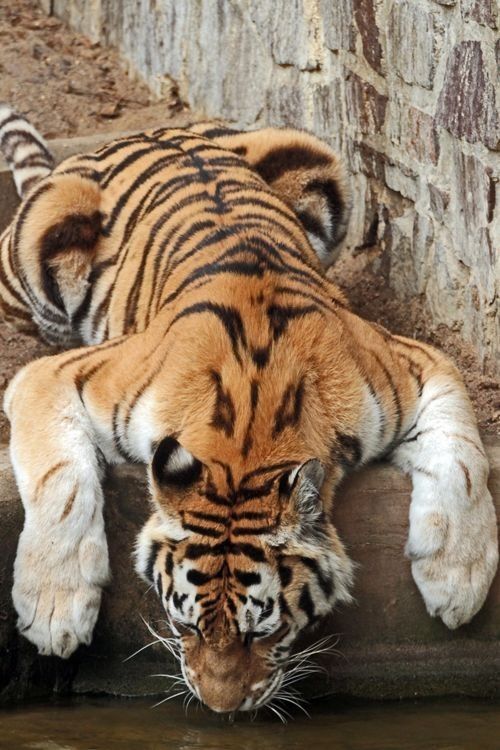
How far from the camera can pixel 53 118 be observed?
702 centimetres

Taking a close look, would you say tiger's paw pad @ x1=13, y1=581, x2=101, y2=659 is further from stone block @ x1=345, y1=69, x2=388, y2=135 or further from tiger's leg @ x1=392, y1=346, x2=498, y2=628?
stone block @ x1=345, y1=69, x2=388, y2=135

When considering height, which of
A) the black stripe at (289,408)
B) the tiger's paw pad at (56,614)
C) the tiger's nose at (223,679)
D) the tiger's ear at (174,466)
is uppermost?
the black stripe at (289,408)

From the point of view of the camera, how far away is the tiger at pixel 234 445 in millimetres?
3150

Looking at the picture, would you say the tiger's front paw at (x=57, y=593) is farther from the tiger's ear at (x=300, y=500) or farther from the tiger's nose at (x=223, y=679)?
the tiger's ear at (x=300, y=500)

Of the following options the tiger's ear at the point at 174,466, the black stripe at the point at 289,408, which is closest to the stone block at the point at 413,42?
the black stripe at the point at 289,408

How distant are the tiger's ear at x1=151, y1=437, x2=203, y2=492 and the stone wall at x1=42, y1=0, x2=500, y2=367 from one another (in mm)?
1703

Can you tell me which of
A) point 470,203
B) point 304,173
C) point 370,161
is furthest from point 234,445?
point 370,161

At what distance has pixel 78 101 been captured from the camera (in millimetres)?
7172

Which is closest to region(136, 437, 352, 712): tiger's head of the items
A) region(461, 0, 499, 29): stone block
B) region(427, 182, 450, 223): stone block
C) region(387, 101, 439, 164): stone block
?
region(461, 0, 499, 29): stone block

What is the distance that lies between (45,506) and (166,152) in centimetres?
194

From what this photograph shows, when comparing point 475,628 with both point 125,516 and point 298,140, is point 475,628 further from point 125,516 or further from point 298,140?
point 298,140

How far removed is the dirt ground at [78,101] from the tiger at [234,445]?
90 cm

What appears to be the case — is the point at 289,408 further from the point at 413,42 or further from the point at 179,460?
the point at 413,42

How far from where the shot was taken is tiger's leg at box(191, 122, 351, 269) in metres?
5.26
